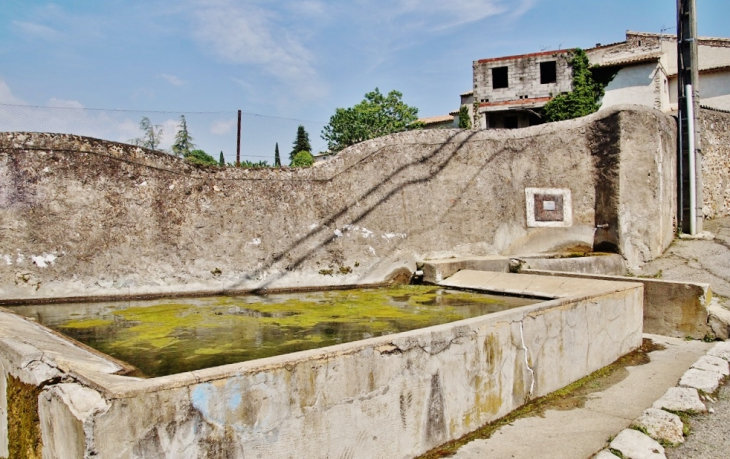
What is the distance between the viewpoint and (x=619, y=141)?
8.60 m

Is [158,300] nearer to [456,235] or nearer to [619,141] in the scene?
[456,235]

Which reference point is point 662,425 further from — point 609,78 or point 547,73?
point 547,73

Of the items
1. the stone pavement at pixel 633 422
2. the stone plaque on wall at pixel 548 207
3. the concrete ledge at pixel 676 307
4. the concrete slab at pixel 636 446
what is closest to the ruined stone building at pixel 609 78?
the stone plaque on wall at pixel 548 207

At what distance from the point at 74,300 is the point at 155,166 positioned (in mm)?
1668

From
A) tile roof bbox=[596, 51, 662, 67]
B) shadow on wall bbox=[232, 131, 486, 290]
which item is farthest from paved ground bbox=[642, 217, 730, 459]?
tile roof bbox=[596, 51, 662, 67]

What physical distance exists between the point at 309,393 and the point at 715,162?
1391 cm

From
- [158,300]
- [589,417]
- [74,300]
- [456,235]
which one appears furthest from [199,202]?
[589,417]

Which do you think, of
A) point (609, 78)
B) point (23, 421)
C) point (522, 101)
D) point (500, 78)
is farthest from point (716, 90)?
point (23, 421)

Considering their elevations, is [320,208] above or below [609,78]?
below

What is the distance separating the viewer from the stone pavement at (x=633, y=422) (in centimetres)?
314

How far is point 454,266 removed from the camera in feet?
23.4

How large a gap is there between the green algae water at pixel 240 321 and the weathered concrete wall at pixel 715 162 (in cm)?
990

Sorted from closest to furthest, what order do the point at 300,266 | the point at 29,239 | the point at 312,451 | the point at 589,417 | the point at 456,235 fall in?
the point at 312,451, the point at 589,417, the point at 29,239, the point at 300,266, the point at 456,235

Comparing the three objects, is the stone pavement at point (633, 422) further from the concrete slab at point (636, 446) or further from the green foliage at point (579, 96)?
the green foliage at point (579, 96)
